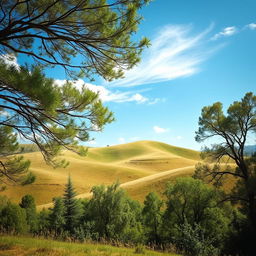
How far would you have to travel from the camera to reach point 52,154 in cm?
809

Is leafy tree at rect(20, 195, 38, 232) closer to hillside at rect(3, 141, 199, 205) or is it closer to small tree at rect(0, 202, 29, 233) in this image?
small tree at rect(0, 202, 29, 233)

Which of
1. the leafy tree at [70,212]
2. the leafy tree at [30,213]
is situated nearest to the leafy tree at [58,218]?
the leafy tree at [70,212]

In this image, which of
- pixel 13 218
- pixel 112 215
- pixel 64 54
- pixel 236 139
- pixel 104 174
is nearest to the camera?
pixel 64 54

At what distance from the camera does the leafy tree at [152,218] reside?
27531 millimetres

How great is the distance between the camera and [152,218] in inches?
1096

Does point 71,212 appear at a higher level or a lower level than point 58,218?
higher

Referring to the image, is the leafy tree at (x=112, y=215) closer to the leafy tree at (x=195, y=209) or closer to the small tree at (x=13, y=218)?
the leafy tree at (x=195, y=209)

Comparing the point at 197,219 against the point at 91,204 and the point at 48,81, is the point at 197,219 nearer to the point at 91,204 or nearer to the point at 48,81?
the point at 91,204

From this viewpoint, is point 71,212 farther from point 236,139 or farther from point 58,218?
point 236,139

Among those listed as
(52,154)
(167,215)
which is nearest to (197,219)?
(167,215)

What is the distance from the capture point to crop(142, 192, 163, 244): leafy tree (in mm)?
27531

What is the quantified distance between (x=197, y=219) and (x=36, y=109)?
21.9m

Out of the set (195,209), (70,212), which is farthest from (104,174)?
(195,209)

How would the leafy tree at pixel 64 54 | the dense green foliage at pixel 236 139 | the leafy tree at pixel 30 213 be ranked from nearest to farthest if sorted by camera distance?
the leafy tree at pixel 64 54
the dense green foliage at pixel 236 139
the leafy tree at pixel 30 213
